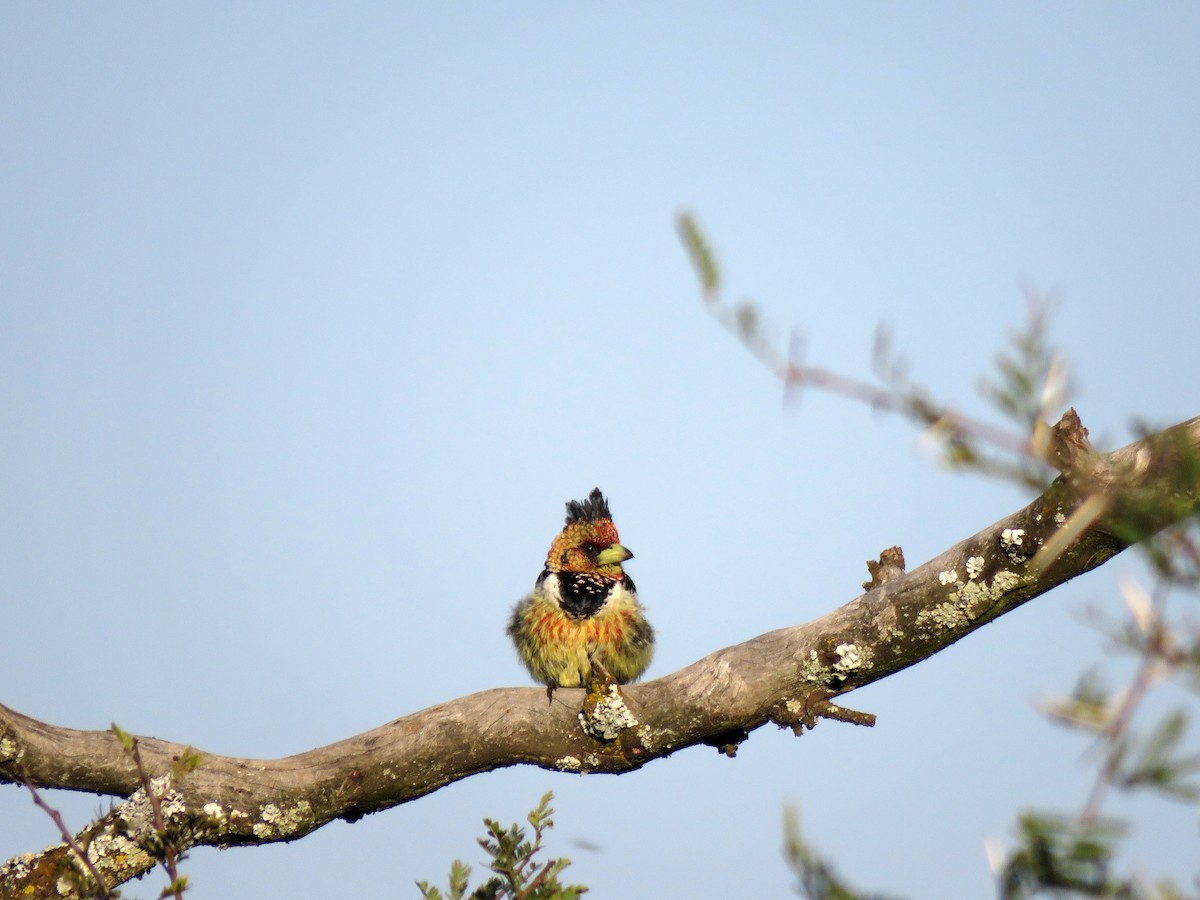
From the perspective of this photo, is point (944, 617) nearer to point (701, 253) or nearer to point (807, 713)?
point (807, 713)

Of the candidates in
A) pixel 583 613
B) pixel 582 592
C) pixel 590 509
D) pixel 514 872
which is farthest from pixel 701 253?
pixel 590 509

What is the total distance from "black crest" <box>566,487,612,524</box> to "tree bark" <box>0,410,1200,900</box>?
6.11ft

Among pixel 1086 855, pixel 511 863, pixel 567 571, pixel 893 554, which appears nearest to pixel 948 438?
pixel 1086 855

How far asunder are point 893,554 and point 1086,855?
3233mm

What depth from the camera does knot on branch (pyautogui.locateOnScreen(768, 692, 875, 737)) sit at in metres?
4.19

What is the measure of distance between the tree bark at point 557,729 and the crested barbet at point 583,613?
2.40 feet

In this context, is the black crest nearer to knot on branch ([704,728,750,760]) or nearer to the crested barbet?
the crested barbet

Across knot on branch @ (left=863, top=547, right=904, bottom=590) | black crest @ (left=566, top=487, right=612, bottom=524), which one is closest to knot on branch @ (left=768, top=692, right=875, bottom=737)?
knot on branch @ (left=863, top=547, right=904, bottom=590)

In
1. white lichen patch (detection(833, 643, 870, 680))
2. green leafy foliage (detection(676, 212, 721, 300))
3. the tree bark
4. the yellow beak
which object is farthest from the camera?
the yellow beak

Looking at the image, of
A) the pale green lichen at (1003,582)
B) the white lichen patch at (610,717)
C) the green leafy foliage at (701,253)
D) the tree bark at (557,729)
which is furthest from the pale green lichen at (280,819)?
the green leafy foliage at (701,253)

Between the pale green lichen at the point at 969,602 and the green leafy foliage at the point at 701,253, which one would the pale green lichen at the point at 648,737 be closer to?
the pale green lichen at the point at 969,602

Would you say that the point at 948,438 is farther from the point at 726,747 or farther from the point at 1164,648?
the point at 726,747

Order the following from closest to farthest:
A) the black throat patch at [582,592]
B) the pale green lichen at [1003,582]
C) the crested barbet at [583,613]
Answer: the pale green lichen at [1003,582] < the crested barbet at [583,613] < the black throat patch at [582,592]

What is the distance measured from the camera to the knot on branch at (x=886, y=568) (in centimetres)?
429
